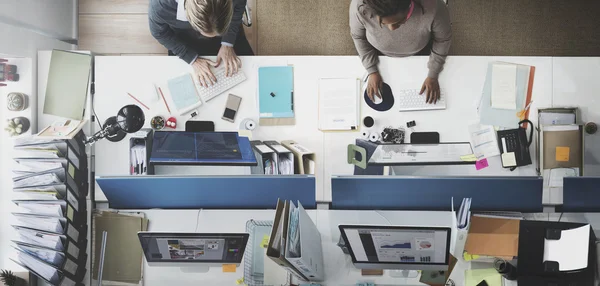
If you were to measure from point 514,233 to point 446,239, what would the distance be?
68 centimetres

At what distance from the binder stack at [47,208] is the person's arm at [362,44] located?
5.42ft

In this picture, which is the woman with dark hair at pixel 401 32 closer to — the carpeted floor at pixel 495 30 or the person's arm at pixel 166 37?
the carpeted floor at pixel 495 30

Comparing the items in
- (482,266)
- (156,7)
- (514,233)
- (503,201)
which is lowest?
(482,266)

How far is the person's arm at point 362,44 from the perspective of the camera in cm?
232

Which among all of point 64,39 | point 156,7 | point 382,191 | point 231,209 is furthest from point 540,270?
point 64,39

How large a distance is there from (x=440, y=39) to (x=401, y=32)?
9.4 inches

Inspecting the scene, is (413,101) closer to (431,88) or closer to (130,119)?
(431,88)

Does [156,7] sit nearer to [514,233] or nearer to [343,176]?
[343,176]

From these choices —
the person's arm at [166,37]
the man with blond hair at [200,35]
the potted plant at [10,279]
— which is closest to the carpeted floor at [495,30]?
the man with blond hair at [200,35]

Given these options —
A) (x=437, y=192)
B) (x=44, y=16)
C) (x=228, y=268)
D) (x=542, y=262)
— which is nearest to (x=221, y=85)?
(x=228, y=268)

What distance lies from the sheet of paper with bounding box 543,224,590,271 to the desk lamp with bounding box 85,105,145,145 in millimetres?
2136

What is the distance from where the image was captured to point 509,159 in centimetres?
264

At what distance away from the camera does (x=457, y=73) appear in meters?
2.68

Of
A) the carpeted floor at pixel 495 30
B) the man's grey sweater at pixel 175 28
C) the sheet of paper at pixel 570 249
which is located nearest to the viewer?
the sheet of paper at pixel 570 249
